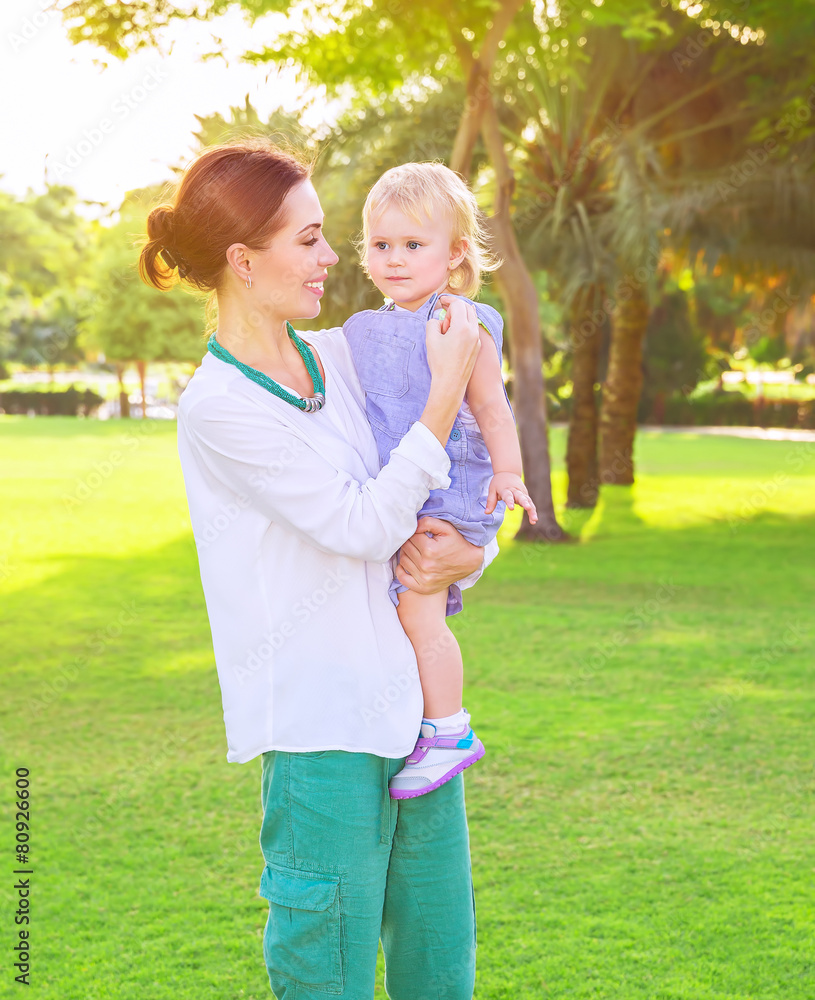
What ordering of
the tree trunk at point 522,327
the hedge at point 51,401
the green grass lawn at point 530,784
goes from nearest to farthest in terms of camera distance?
1. the green grass lawn at point 530,784
2. the tree trunk at point 522,327
3. the hedge at point 51,401

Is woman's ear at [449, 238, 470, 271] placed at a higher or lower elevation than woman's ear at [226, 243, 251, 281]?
→ higher

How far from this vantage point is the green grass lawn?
3668 mm

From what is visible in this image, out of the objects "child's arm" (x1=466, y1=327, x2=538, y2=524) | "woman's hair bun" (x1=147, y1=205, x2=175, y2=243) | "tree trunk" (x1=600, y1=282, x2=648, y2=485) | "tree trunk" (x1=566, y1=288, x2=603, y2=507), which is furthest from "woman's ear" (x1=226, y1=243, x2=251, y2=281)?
"tree trunk" (x1=566, y1=288, x2=603, y2=507)

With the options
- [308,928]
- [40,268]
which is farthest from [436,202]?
[40,268]

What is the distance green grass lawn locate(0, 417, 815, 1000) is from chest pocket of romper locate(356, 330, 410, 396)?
7.47 ft

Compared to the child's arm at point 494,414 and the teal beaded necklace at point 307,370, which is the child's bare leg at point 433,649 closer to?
the child's arm at point 494,414

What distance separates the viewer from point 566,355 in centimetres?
3634

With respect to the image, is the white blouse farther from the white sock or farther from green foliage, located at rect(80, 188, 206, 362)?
green foliage, located at rect(80, 188, 206, 362)

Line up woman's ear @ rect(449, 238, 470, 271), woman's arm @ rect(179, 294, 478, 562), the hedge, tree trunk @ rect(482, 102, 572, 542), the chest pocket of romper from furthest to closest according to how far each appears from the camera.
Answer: the hedge
tree trunk @ rect(482, 102, 572, 542)
woman's ear @ rect(449, 238, 470, 271)
the chest pocket of romper
woman's arm @ rect(179, 294, 478, 562)

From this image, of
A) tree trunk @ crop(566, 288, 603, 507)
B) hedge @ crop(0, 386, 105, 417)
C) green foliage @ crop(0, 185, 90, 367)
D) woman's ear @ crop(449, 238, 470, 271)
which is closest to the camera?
woman's ear @ crop(449, 238, 470, 271)

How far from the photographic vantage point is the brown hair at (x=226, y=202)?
1.86 meters

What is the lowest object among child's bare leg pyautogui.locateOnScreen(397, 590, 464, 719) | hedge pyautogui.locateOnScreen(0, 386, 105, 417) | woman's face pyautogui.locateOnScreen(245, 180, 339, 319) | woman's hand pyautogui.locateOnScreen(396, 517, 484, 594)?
hedge pyautogui.locateOnScreen(0, 386, 105, 417)

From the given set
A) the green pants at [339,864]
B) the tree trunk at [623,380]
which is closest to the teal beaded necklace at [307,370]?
the green pants at [339,864]

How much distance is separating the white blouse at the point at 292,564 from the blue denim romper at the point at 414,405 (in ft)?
0.52
